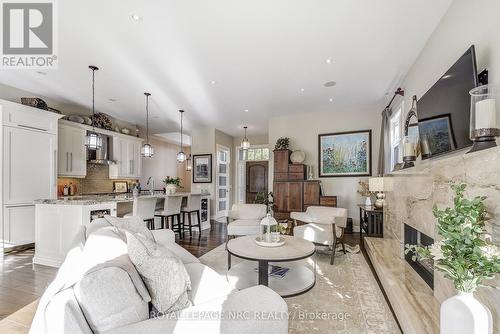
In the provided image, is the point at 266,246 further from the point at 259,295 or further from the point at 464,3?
the point at 464,3

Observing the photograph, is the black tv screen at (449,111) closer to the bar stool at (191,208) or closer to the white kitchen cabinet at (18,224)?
the bar stool at (191,208)

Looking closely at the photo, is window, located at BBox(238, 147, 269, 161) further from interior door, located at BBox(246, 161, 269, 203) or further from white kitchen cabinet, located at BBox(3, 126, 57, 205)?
white kitchen cabinet, located at BBox(3, 126, 57, 205)

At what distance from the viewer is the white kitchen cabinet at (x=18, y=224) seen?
13.1 feet

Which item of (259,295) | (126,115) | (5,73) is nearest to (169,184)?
(126,115)

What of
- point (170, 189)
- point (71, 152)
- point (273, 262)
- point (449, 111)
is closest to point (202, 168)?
point (170, 189)

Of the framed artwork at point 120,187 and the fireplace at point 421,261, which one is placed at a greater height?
the framed artwork at point 120,187

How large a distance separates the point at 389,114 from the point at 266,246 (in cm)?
385

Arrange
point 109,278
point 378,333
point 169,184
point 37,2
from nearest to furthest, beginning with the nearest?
point 109,278 < point 378,333 < point 37,2 < point 169,184

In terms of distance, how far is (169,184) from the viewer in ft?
18.7

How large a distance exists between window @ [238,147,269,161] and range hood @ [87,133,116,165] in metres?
4.07

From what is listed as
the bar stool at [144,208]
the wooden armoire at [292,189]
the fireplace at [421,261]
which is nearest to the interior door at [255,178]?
the wooden armoire at [292,189]

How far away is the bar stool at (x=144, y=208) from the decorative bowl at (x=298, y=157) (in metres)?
3.34

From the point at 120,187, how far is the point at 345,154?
608 centimetres

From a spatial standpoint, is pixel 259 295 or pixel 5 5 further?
→ pixel 5 5
